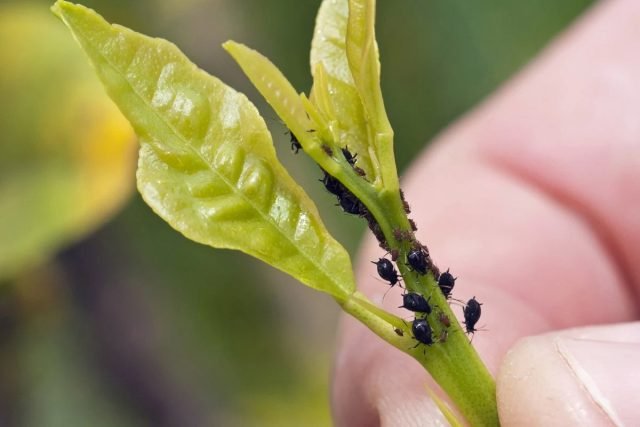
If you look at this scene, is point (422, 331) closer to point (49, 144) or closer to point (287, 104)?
point (287, 104)

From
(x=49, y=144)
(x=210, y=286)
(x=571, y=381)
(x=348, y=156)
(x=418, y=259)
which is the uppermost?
(x=49, y=144)

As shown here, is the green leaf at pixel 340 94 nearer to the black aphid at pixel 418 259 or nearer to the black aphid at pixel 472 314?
the black aphid at pixel 418 259

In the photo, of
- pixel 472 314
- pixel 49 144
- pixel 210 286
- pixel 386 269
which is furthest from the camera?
pixel 210 286

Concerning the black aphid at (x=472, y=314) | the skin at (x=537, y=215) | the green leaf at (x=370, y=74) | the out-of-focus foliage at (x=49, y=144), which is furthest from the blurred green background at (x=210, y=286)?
the green leaf at (x=370, y=74)

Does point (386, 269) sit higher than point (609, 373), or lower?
higher

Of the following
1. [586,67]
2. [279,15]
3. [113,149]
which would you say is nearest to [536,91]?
[586,67]

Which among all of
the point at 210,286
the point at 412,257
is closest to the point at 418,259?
the point at 412,257

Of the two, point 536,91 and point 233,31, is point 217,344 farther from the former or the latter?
point 536,91
